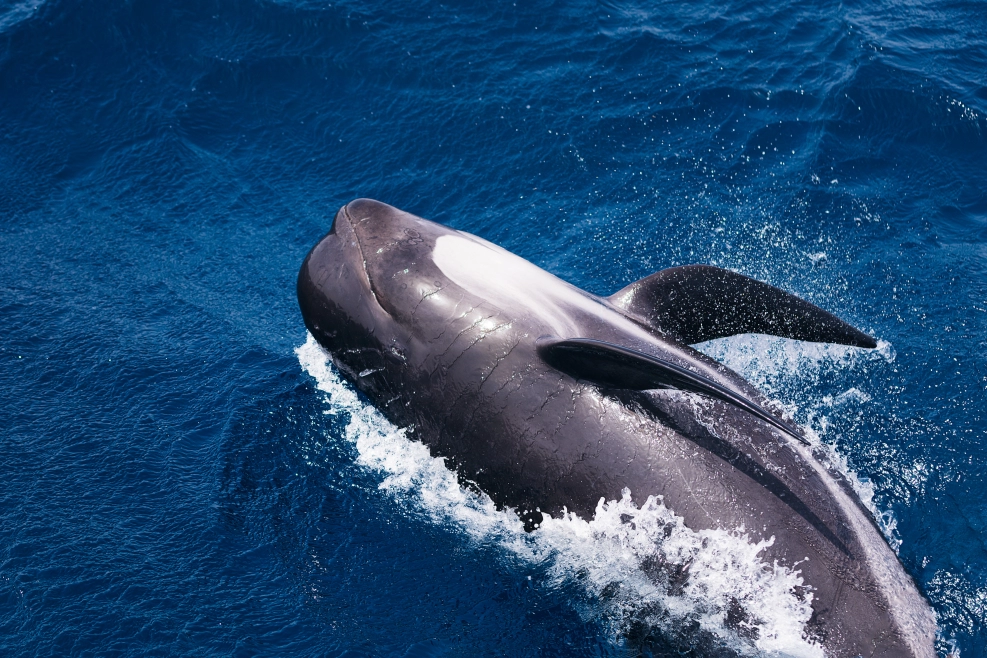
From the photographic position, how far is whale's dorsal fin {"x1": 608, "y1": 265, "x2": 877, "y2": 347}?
11.9 m

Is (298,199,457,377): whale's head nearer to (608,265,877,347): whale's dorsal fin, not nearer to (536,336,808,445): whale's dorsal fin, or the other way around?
(536,336,808,445): whale's dorsal fin

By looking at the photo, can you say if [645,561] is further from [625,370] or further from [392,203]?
[392,203]

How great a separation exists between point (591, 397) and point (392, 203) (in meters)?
10.5

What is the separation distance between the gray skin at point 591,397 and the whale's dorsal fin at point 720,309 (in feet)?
0.06

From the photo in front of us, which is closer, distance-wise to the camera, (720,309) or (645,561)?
(645,561)

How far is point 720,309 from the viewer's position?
1223 cm

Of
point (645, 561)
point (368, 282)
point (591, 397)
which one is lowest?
point (645, 561)

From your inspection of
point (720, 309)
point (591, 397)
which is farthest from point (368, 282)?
point (720, 309)

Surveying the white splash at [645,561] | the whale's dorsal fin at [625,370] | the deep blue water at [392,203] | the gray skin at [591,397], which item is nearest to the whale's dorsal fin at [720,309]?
the gray skin at [591,397]

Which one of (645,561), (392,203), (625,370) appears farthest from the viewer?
(392,203)

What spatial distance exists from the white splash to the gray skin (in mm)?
180

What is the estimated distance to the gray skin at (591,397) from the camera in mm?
10078

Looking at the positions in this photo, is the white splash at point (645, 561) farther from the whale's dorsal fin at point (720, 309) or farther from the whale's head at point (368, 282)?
the whale's dorsal fin at point (720, 309)

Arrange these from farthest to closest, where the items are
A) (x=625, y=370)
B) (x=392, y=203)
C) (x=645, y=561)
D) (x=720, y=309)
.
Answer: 1. (x=392, y=203)
2. (x=720, y=309)
3. (x=645, y=561)
4. (x=625, y=370)
